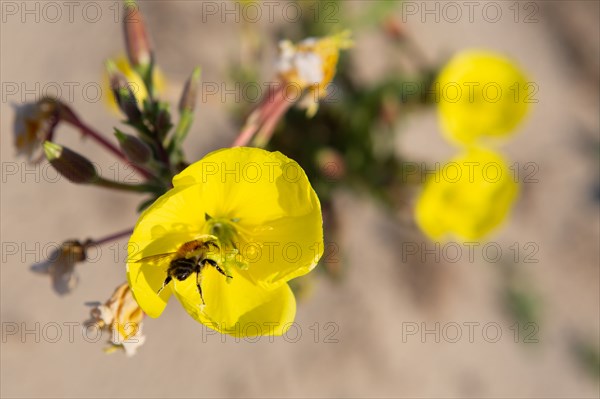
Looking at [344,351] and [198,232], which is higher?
[198,232]

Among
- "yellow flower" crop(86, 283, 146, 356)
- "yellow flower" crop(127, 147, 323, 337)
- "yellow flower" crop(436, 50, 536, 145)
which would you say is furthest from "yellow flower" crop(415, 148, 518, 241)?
"yellow flower" crop(86, 283, 146, 356)

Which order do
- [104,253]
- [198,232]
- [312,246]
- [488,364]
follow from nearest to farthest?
[312,246] < [198,232] < [104,253] < [488,364]

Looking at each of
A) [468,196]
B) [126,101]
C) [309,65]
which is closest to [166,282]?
[126,101]

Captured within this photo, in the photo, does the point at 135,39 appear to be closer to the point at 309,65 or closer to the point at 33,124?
the point at 33,124

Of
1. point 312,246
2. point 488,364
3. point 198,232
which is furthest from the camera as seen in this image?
point 488,364

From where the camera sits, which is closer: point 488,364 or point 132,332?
point 132,332

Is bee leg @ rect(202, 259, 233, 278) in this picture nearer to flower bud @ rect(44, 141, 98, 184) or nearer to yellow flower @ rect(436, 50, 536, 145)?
flower bud @ rect(44, 141, 98, 184)

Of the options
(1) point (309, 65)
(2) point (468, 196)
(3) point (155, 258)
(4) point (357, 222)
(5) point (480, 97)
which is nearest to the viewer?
(3) point (155, 258)

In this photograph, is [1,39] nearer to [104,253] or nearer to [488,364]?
[104,253]

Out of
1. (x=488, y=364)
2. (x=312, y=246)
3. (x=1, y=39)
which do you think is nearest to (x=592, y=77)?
(x=488, y=364)
